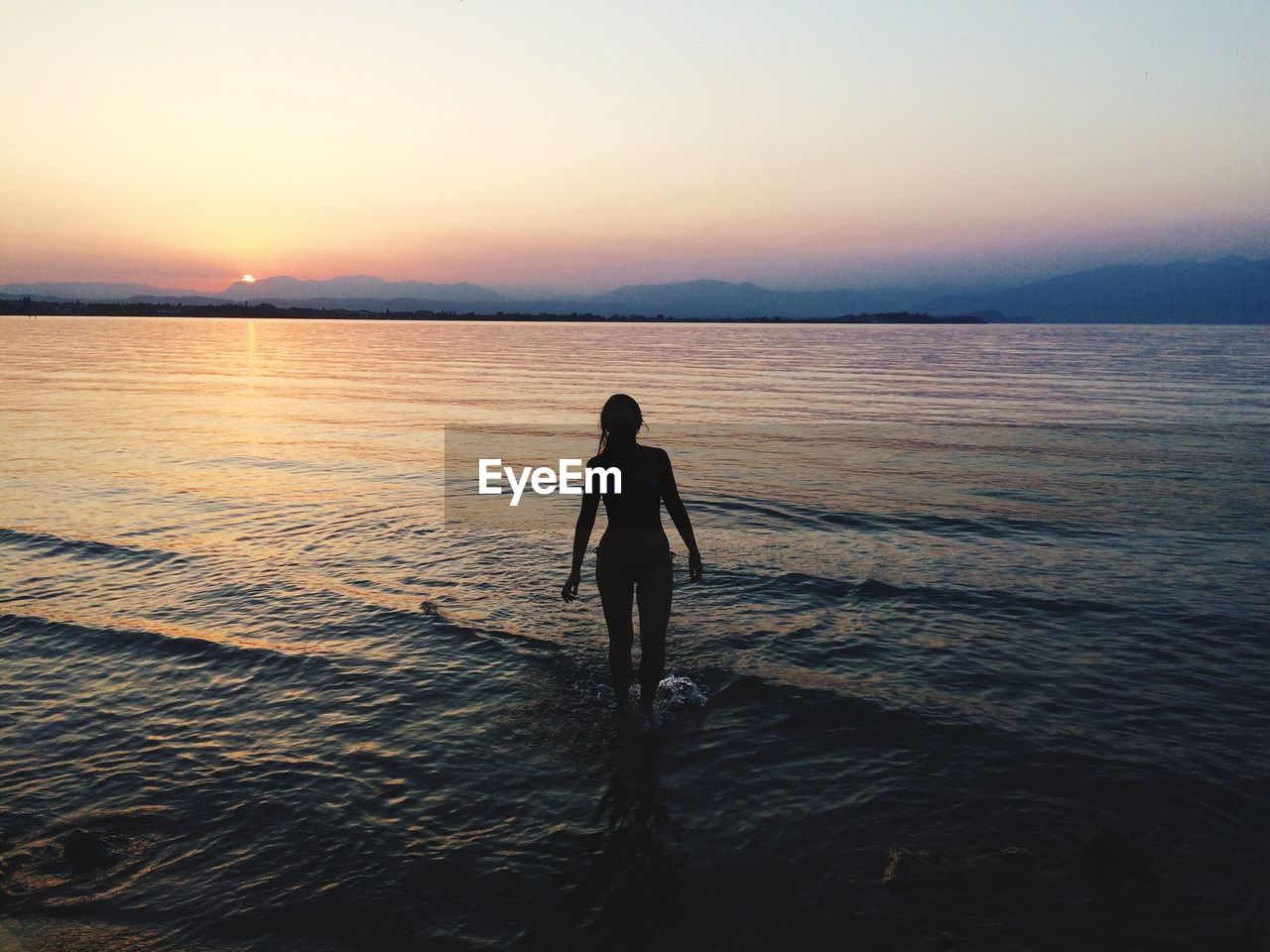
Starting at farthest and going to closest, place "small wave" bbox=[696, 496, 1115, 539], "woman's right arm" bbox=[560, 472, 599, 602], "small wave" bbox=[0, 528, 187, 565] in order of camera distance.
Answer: "small wave" bbox=[696, 496, 1115, 539] → "small wave" bbox=[0, 528, 187, 565] → "woman's right arm" bbox=[560, 472, 599, 602]

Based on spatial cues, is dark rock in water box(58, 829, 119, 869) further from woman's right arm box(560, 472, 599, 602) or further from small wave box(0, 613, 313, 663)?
woman's right arm box(560, 472, 599, 602)

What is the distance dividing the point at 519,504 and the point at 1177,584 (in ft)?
44.4

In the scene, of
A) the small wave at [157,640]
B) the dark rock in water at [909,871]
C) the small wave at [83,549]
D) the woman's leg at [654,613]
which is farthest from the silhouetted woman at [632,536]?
the small wave at [83,549]

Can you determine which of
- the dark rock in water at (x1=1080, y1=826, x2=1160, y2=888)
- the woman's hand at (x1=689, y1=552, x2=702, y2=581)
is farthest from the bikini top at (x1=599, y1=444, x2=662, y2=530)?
the dark rock in water at (x1=1080, y1=826, x2=1160, y2=888)

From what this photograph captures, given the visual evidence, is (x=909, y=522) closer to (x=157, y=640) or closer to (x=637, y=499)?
(x=637, y=499)

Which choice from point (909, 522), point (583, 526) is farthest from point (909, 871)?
point (909, 522)

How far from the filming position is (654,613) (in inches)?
302

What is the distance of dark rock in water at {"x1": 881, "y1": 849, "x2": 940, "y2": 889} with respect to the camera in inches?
232

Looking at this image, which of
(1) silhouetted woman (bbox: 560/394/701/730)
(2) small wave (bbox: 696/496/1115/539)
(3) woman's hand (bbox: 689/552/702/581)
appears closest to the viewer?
(1) silhouetted woman (bbox: 560/394/701/730)

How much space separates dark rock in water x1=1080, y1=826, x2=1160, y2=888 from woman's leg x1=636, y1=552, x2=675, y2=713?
3.81m

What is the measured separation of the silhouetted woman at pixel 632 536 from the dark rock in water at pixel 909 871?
2767 millimetres

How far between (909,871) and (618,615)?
326cm

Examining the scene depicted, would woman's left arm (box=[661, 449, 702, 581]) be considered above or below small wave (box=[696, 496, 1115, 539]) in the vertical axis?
above

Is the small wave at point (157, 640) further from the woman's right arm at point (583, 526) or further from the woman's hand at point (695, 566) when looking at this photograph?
the woman's hand at point (695, 566)
